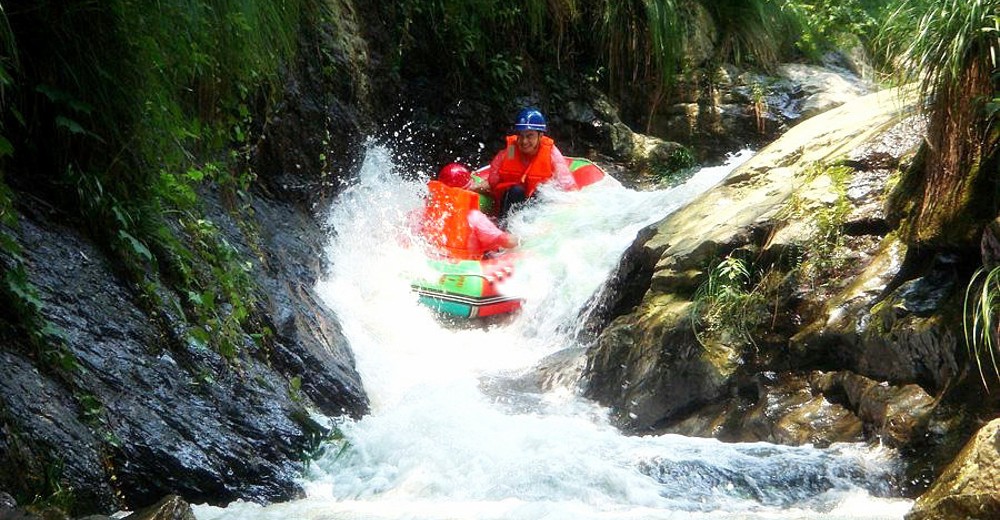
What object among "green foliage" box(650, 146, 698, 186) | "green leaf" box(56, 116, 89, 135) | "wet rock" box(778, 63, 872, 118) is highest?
"green leaf" box(56, 116, 89, 135)

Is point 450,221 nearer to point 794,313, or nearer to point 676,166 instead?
point 676,166

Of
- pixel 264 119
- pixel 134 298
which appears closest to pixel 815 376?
pixel 134 298

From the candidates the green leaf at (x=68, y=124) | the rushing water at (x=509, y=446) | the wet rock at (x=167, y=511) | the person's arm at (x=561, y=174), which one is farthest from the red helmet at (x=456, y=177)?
the wet rock at (x=167, y=511)

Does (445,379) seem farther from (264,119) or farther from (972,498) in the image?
(972,498)

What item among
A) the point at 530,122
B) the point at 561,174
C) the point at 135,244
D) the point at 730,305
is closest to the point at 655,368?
the point at 730,305

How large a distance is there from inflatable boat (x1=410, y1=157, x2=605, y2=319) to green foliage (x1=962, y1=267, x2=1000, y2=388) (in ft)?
12.3

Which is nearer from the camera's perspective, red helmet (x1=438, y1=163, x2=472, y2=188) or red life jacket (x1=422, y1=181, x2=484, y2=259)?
red life jacket (x1=422, y1=181, x2=484, y2=259)

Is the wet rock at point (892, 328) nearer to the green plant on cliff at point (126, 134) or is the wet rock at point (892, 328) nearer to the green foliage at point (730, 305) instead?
the green foliage at point (730, 305)

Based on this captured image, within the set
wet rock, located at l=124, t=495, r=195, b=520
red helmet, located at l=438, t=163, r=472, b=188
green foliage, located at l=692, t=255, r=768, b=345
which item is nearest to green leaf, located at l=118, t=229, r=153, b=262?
wet rock, located at l=124, t=495, r=195, b=520

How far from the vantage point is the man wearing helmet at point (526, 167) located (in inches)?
330

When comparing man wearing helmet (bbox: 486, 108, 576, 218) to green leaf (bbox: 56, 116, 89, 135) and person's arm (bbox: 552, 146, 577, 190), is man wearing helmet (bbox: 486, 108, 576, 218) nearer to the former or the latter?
person's arm (bbox: 552, 146, 577, 190)

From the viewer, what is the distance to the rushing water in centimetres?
353

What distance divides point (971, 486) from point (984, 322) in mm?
778

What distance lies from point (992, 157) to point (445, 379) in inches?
123
